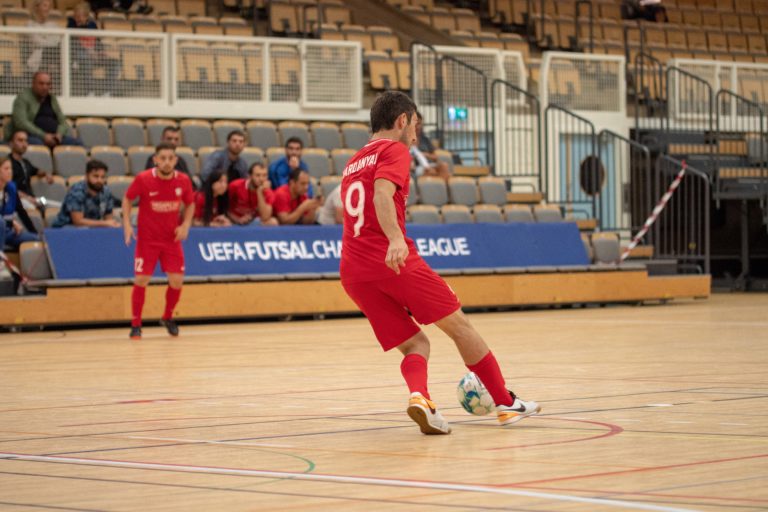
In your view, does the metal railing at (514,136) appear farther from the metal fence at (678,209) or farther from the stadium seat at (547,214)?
the stadium seat at (547,214)

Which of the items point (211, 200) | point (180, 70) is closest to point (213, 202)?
point (211, 200)

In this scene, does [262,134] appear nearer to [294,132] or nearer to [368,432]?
[294,132]

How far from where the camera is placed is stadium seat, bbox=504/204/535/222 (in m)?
19.8

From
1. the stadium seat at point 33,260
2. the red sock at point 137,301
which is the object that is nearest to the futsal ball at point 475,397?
the red sock at point 137,301

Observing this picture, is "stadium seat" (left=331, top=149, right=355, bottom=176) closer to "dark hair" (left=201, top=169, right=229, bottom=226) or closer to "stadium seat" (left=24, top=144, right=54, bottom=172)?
"dark hair" (left=201, top=169, right=229, bottom=226)

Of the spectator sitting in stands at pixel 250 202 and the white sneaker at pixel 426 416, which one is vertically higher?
the spectator sitting in stands at pixel 250 202

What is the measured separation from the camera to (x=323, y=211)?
58.3 ft

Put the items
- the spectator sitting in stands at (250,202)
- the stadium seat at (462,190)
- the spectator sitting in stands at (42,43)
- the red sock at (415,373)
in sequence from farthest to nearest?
1. the stadium seat at (462,190)
2. the spectator sitting in stands at (42,43)
3. the spectator sitting in stands at (250,202)
4. the red sock at (415,373)

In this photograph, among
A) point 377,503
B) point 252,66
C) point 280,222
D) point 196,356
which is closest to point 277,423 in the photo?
point 377,503

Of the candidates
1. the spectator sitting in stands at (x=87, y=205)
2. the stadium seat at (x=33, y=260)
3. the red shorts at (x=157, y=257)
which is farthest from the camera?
the spectator sitting in stands at (x=87, y=205)

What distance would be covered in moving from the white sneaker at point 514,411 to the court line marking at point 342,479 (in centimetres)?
172

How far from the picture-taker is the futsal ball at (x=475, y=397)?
21.6ft

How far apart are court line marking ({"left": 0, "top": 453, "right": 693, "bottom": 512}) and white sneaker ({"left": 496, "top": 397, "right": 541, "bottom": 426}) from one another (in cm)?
172

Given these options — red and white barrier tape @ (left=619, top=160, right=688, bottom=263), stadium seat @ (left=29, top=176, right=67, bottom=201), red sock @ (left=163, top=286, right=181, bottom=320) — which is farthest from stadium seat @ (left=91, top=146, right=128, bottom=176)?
red and white barrier tape @ (left=619, top=160, right=688, bottom=263)
